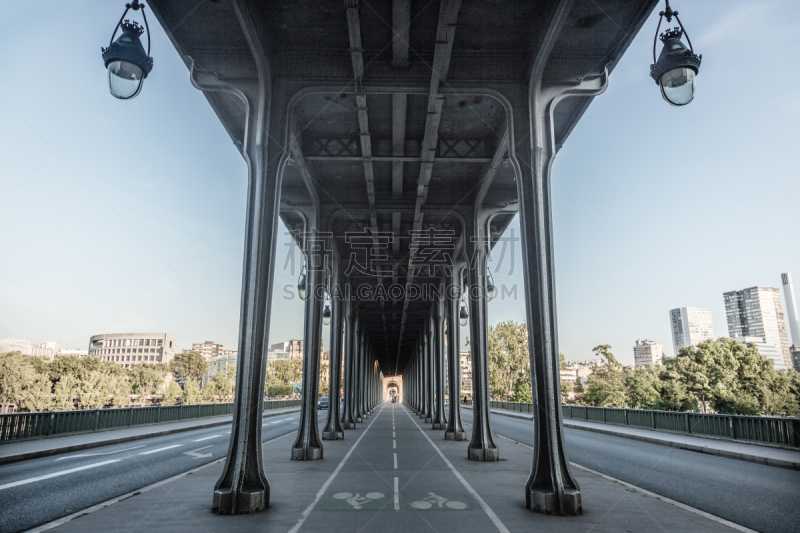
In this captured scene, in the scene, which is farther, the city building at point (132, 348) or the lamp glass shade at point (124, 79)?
the city building at point (132, 348)

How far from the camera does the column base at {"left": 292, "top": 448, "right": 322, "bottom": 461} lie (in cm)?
1387

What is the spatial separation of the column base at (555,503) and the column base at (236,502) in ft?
14.6

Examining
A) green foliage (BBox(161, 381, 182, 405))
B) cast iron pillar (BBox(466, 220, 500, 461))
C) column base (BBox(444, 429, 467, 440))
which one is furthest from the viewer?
green foliage (BBox(161, 381, 182, 405))

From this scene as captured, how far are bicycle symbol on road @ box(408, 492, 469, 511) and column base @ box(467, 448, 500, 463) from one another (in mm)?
5219

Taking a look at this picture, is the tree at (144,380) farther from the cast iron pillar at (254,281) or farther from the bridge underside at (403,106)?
the cast iron pillar at (254,281)

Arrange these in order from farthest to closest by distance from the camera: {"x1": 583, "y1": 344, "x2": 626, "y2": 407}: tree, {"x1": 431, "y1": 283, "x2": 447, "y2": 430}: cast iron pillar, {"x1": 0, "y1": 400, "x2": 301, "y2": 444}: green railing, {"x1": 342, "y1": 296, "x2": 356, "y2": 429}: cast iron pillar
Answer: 1. {"x1": 583, "y1": 344, "x2": 626, "y2": 407}: tree
2. {"x1": 431, "y1": 283, "x2": 447, "y2": 430}: cast iron pillar
3. {"x1": 342, "y1": 296, "x2": 356, "y2": 429}: cast iron pillar
4. {"x1": 0, "y1": 400, "x2": 301, "y2": 444}: green railing

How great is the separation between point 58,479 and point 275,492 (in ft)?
16.1

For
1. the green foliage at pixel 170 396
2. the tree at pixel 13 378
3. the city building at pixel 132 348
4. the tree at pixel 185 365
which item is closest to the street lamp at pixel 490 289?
the tree at pixel 13 378

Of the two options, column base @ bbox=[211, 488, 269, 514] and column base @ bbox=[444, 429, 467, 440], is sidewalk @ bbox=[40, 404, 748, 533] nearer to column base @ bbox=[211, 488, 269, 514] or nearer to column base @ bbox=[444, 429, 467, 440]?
column base @ bbox=[211, 488, 269, 514]

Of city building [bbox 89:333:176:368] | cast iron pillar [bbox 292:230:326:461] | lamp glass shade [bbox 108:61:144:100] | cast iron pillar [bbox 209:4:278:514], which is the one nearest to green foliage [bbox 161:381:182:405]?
cast iron pillar [bbox 292:230:326:461]

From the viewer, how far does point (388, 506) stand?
7.87m

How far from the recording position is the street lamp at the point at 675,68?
266 inches

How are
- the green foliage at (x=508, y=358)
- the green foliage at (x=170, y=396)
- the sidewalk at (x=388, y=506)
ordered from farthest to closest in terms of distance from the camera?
the green foliage at (x=170, y=396), the green foliage at (x=508, y=358), the sidewalk at (x=388, y=506)

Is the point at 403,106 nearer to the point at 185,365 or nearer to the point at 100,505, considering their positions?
the point at 100,505
